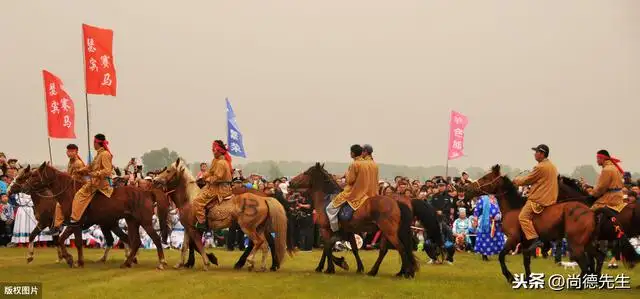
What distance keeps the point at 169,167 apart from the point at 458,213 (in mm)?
12492

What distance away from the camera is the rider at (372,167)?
62.0 ft

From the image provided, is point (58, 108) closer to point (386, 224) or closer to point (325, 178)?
point (325, 178)

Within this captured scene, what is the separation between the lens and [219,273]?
1869 cm

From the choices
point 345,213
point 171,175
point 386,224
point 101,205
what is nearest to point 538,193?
point 386,224

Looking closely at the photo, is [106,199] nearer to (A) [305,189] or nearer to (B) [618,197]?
(A) [305,189]

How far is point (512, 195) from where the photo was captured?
59.6ft

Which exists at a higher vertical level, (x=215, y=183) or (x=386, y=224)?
(x=215, y=183)

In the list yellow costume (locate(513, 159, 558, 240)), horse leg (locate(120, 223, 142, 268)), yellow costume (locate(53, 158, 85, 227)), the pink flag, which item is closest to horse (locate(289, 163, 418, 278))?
yellow costume (locate(513, 159, 558, 240))

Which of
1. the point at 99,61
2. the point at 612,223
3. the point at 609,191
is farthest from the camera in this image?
the point at 99,61

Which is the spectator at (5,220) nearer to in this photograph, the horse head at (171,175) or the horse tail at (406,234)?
the horse head at (171,175)

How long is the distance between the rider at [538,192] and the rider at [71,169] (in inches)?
415

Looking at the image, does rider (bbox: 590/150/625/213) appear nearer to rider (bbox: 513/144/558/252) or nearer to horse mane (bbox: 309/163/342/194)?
rider (bbox: 513/144/558/252)

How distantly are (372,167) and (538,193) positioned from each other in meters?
3.89

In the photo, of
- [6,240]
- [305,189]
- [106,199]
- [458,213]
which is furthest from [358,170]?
[6,240]
